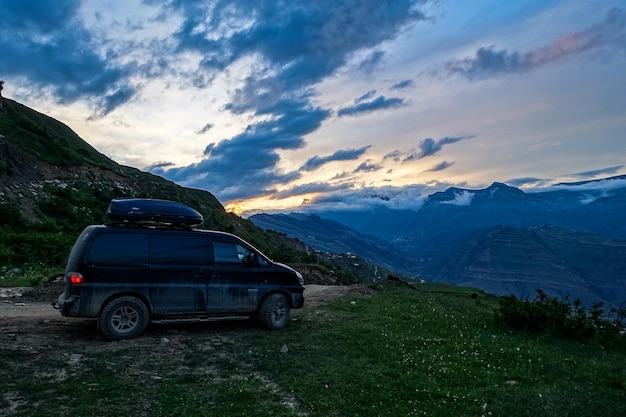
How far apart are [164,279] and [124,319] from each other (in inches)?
51.6

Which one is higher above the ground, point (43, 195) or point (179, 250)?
point (43, 195)

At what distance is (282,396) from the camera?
Answer: 7688 millimetres

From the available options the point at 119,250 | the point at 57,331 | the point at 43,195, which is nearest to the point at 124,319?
the point at 119,250

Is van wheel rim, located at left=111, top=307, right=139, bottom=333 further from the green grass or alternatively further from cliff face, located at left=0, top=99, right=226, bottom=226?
cliff face, located at left=0, top=99, right=226, bottom=226

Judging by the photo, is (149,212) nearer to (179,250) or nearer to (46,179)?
(179,250)

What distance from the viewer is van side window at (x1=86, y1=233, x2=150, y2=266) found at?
1026 centimetres

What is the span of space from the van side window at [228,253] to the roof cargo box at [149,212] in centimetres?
93

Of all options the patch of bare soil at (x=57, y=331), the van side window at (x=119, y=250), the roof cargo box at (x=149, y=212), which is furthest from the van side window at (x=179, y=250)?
the patch of bare soil at (x=57, y=331)

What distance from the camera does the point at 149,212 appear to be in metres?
11.2

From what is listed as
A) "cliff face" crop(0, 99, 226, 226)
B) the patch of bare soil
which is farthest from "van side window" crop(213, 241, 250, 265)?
"cliff face" crop(0, 99, 226, 226)

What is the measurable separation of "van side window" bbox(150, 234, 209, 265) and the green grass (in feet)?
6.37

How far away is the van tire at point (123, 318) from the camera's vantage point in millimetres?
10203

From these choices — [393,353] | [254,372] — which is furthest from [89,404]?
[393,353]

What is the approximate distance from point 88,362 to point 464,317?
40.4 feet
